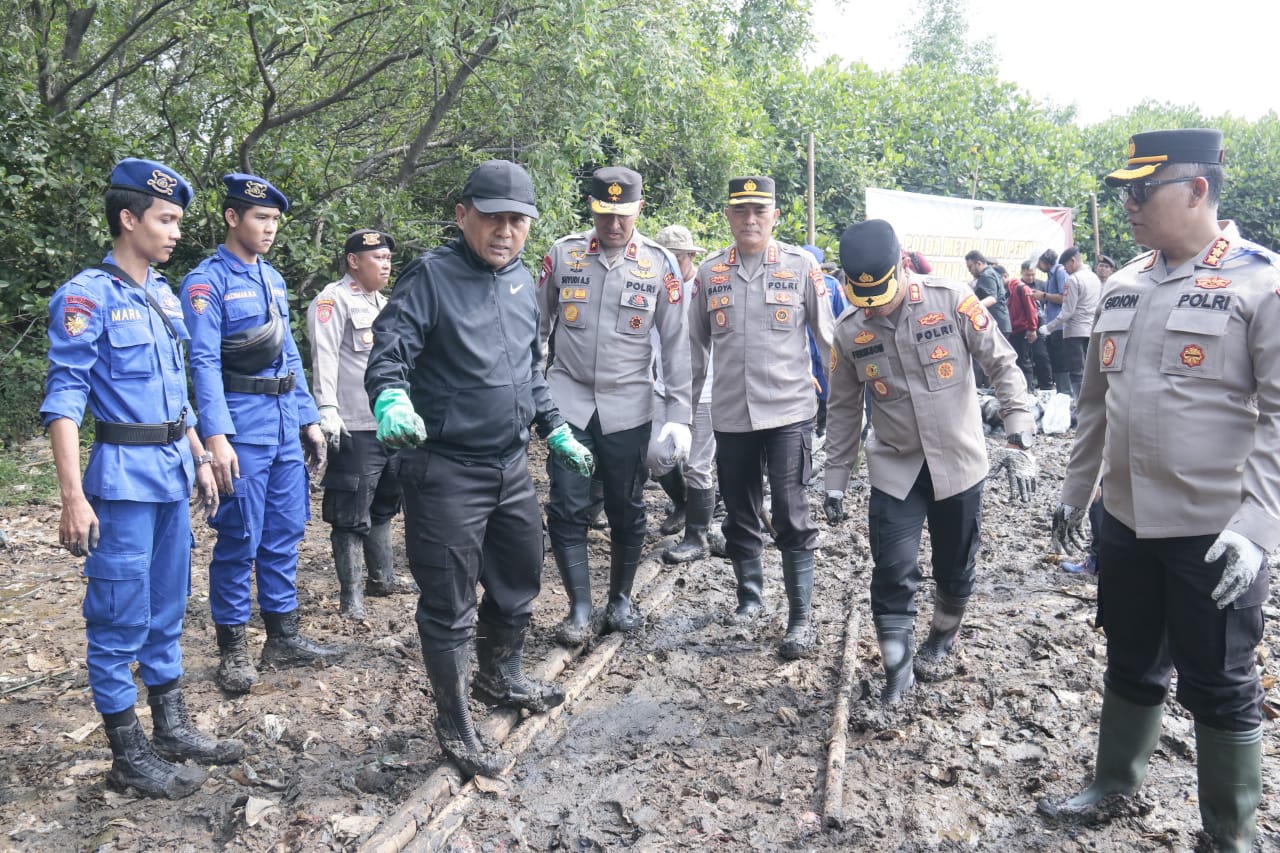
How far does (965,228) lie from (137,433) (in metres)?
13.3

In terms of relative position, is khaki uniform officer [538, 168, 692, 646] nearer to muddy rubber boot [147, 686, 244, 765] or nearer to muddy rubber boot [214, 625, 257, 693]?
muddy rubber boot [214, 625, 257, 693]

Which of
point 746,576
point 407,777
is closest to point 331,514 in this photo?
point 407,777

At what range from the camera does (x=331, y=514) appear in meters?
5.21

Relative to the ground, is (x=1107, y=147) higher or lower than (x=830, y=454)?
higher

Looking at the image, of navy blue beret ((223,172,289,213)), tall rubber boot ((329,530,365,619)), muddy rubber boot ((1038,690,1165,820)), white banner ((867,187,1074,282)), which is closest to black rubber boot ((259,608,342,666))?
tall rubber boot ((329,530,365,619))

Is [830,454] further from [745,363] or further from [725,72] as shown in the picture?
[725,72]

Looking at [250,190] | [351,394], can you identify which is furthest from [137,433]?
[351,394]

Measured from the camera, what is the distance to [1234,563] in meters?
2.54

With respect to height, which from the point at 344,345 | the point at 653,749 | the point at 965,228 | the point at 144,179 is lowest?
the point at 653,749

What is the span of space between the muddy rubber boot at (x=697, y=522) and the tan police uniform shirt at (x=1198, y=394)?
383cm

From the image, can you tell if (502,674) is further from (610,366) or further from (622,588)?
(610,366)

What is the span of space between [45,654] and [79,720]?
3.44ft

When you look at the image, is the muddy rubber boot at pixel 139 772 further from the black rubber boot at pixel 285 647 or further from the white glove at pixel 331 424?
the white glove at pixel 331 424

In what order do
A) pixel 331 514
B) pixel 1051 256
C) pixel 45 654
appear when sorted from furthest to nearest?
pixel 1051 256, pixel 331 514, pixel 45 654
